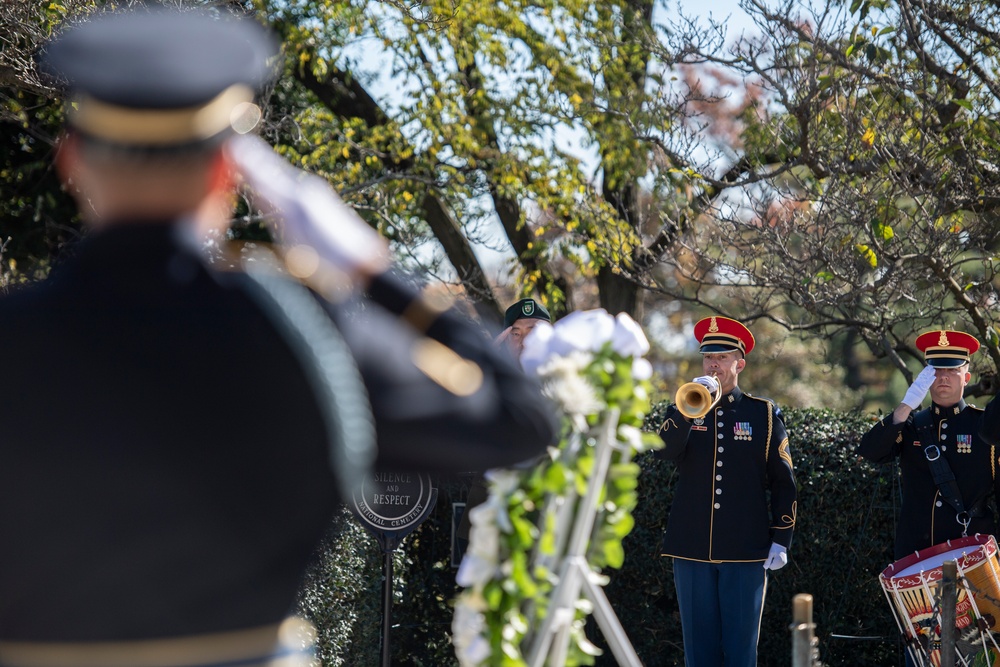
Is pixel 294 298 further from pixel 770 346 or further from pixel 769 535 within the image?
pixel 770 346

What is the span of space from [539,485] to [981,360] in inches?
240

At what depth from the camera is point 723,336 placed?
5961 millimetres

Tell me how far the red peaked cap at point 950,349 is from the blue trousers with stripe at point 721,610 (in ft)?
4.77

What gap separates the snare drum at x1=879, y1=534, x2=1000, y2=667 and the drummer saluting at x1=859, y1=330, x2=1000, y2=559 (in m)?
0.46

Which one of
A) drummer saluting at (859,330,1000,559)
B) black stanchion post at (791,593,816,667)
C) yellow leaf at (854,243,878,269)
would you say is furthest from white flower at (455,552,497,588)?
yellow leaf at (854,243,878,269)

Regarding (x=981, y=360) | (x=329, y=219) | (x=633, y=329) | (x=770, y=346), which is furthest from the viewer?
(x=770, y=346)

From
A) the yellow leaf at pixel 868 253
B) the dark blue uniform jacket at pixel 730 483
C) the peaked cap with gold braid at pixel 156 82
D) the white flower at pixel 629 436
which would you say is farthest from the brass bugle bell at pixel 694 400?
the peaked cap with gold braid at pixel 156 82

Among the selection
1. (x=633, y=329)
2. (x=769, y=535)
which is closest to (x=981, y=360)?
(x=769, y=535)

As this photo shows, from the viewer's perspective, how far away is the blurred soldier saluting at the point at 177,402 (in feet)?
4.58

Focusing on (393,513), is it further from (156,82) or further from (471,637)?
(156,82)

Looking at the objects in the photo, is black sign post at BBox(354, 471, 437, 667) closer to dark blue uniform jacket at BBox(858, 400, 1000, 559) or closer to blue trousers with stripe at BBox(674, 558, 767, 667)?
blue trousers with stripe at BBox(674, 558, 767, 667)

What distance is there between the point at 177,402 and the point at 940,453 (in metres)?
5.23

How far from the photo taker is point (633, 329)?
237 centimetres

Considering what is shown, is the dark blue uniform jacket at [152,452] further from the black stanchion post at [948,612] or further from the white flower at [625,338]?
the black stanchion post at [948,612]
